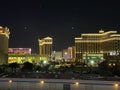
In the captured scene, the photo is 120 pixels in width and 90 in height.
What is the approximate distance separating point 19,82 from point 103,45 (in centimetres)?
17855

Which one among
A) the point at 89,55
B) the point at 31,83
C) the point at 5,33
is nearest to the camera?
the point at 31,83

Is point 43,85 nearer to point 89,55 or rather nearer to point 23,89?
point 23,89

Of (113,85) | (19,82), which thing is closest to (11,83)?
(19,82)

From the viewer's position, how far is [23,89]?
76.0 feet

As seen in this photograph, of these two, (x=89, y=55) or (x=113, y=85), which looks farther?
(x=89, y=55)

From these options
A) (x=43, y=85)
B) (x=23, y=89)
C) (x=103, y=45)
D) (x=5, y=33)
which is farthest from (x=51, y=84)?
(x=103, y=45)

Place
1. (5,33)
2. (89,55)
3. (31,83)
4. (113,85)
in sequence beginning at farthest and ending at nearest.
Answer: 1. (89,55)
2. (5,33)
3. (31,83)
4. (113,85)

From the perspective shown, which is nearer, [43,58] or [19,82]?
[19,82]

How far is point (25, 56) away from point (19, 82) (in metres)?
165

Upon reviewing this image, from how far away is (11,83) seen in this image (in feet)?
77.9

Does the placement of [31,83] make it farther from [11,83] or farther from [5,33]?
[5,33]

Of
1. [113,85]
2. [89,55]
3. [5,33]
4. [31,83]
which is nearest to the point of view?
[113,85]

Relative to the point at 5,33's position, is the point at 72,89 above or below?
below

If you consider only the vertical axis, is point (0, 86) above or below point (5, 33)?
below
